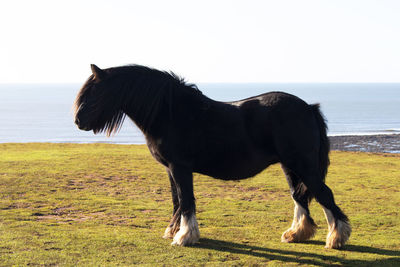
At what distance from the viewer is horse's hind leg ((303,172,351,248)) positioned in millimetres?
6266

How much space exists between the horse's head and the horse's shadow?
2.25m

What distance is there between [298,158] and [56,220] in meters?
4.69

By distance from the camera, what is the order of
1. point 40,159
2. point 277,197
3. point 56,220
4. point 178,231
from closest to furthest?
point 178,231
point 56,220
point 277,197
point 40,159

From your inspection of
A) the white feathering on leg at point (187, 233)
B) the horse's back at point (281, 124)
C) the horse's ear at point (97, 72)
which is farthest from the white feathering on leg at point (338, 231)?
the horse's ear at point (97, 72)

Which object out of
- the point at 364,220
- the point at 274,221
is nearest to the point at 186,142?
the point at 274,221

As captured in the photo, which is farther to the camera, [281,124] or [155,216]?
[155,216]

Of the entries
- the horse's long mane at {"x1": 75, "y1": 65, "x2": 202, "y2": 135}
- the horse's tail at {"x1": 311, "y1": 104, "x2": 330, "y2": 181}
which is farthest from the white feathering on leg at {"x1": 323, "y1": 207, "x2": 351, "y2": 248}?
the horse's long mane at {"x1": 75, "y1": 65, "x2": 202, "y2": 135}

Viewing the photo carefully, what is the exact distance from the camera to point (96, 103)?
20.4 feet

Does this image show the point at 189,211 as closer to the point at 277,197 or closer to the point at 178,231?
the point at 178,231

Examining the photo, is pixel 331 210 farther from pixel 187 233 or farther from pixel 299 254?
pixel 187 233

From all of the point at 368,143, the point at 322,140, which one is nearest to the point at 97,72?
the point at 322,140

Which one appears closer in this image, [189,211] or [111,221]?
[189,211]

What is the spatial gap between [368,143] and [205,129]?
43.0 metres

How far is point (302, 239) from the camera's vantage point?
22.7 ft
